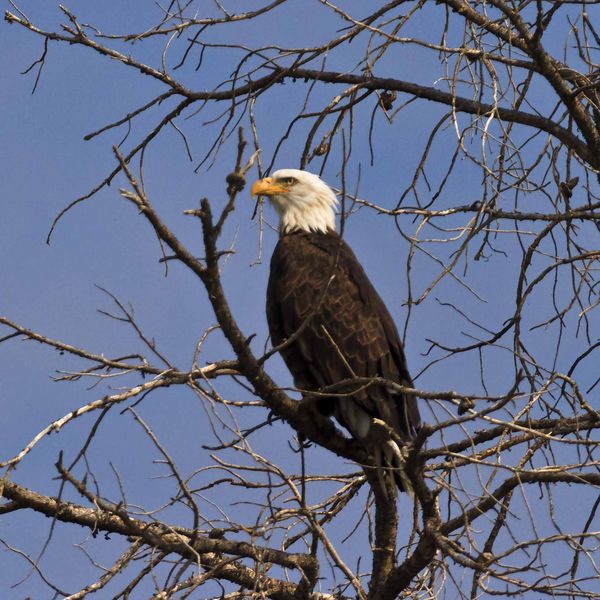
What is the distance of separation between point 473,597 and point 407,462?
2.02ft

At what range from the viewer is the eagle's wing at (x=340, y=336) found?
19.4ft

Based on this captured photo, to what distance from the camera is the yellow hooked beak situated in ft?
22.4

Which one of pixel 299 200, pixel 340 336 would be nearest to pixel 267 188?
pixel 299 200

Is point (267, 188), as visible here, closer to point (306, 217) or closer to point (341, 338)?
point (306, 217)

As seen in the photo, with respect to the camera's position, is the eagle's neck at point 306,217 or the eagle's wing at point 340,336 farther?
the eagle's neck at point 306,217

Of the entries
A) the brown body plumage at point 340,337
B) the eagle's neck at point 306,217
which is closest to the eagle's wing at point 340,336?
the brown body plumage at point 340,337

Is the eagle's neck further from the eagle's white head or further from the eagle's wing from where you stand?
the eagle's wing

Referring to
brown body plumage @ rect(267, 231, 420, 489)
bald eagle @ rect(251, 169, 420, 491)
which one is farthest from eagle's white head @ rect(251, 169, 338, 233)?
brown body plumage @ rect(267, 231, 420, 489)

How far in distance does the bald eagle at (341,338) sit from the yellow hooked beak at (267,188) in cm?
41

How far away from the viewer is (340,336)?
19.9ft

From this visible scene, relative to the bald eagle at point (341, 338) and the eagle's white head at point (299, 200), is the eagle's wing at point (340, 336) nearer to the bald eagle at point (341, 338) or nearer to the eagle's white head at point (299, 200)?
the bald eagle at point (341, 338)

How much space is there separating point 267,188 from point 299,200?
217 millimetres

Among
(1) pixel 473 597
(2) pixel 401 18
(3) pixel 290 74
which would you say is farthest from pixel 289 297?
(1) pixel 473 597

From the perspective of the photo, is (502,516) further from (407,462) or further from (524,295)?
(524,295)
